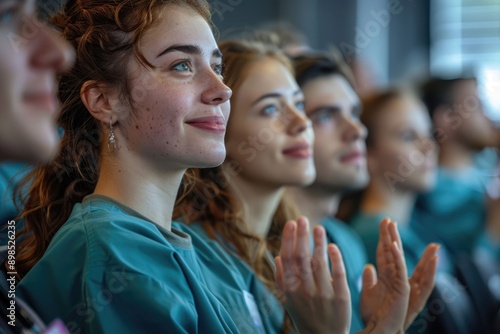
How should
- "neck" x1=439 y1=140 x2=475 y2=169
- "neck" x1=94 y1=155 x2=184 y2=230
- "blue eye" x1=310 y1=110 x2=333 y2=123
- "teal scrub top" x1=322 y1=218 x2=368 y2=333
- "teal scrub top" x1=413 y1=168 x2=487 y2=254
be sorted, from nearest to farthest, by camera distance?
"neck" x1=94 y1=155 x2=184 y2=230
"teal scrub top" x1=322 y1=218 x2=368 y2=333
"blue eye" x1=310 y1=110 x2=333 y2=123
"teal scrub top" x1=413 y1=168 x2=487 y2=254
"neck" x1=439 y1=140 x2=475 y2=169

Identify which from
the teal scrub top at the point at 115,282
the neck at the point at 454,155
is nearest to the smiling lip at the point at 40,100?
the teal scrub top at the point at 115,282

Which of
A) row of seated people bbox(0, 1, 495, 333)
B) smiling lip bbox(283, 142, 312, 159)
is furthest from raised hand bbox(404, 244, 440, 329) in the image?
smiling lip bbox(283, 142, 312, 159)

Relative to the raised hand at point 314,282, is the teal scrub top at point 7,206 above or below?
above

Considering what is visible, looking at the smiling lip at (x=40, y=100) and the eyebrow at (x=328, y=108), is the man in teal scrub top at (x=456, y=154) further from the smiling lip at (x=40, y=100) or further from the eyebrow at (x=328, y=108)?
the smiling lip at (x=40, y=100)

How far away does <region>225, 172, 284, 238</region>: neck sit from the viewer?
173 cm

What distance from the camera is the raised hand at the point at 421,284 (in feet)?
4.99

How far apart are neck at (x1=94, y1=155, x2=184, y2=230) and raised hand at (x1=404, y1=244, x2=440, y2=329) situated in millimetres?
590

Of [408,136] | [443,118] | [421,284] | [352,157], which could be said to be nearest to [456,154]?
[443,118]

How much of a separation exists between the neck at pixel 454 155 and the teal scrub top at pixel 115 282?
2.15 metres

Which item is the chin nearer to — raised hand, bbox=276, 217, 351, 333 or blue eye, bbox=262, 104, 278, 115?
raised hand, bbox=276, 217, 351, 333

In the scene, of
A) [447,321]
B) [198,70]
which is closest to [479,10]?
[447,321]

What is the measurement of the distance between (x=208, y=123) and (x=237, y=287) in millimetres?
384

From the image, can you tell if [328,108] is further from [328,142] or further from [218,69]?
A: [218,69]

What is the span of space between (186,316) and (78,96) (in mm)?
397
